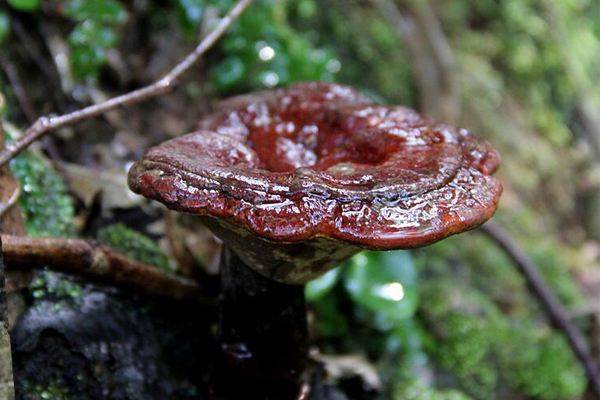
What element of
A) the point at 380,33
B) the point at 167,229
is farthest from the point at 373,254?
the point at 380,33

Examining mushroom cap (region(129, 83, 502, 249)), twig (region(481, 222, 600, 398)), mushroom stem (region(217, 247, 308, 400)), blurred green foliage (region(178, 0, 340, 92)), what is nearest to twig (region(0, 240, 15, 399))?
mushroom cap (region(129, 83, 502, 249))

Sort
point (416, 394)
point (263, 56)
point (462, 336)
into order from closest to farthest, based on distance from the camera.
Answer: point (416, 394) < point (462, 336) < point (263, 56)

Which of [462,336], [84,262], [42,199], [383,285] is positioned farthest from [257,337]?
[462,336]

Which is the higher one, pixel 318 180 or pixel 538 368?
pixel 318 180

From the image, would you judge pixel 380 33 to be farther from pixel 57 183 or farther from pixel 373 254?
pixel 57 183

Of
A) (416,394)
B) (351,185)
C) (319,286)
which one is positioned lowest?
(416,394)

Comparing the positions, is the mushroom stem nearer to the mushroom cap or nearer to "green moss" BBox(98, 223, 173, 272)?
the mushroom cap

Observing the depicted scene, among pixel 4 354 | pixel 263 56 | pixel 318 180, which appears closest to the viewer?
pixel 4 354

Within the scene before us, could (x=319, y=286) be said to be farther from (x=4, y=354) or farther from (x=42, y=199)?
(x=4, y=354)
